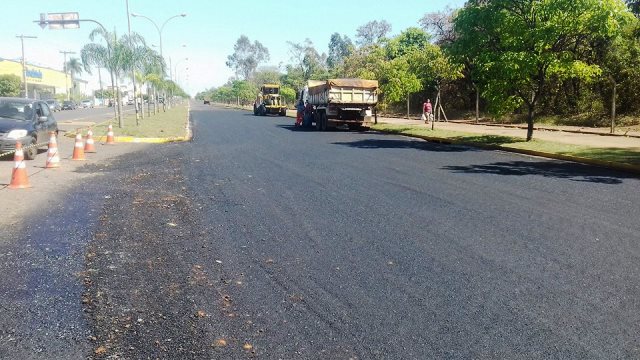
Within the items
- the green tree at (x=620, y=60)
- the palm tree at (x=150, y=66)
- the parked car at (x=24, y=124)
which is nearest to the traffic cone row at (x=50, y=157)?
the parked car at (x=24, y=124)

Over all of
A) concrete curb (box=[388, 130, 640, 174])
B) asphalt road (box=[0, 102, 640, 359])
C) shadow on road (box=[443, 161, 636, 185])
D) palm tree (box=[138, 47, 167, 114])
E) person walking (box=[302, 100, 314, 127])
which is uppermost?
palm tree (box=[138, 47, 167, 114])

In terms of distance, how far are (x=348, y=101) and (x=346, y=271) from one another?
22.1m

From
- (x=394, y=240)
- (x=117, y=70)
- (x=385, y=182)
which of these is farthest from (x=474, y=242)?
(x=117, y=70)

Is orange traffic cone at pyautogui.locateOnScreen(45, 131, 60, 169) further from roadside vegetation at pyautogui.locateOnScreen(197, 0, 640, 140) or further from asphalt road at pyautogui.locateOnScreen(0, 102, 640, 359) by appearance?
roadside vegetation at pyautogui.locateOnScreen(197, 0, 640, 140)

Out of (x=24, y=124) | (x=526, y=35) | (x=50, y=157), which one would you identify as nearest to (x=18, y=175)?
(x=50, y=157)

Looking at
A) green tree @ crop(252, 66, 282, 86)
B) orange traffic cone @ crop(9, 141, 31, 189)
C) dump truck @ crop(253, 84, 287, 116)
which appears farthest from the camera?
green tree @ crop(252, 66, 282, 86)

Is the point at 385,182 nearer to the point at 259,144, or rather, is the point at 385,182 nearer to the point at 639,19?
the point at 259,144

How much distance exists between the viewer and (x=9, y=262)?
5.24 metres

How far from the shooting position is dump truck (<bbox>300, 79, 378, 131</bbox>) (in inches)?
1032

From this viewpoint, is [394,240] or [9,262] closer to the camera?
[9,262]

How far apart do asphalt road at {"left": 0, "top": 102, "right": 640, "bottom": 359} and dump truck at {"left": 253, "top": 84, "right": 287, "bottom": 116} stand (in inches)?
1665

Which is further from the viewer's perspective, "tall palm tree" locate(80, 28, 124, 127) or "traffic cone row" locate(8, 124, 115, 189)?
"tall palm tree" locate(80, 28, 124, 127)

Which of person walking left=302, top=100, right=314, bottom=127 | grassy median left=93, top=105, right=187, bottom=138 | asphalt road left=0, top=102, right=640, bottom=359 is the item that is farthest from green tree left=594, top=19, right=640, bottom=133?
grassy median left=93, top=105, right=187, bottom=138

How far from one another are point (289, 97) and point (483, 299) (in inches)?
2991
